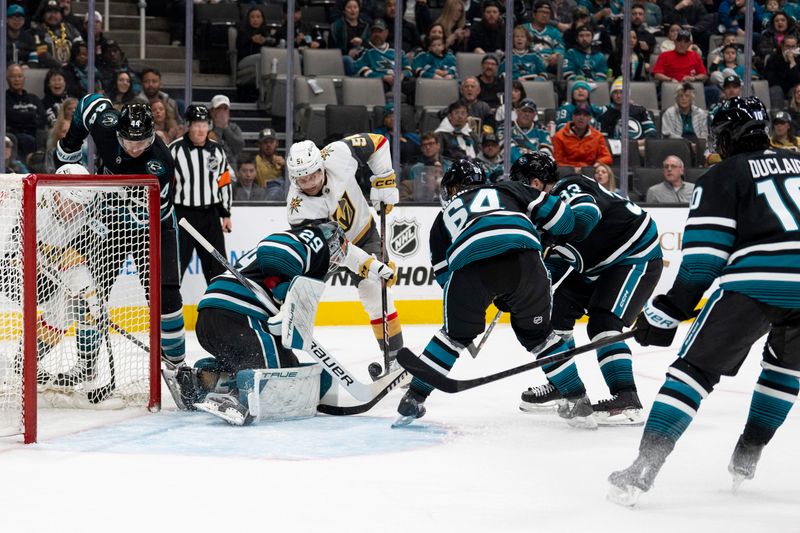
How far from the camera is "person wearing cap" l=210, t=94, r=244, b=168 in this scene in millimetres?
6551

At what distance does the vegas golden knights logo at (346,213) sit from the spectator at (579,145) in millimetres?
2768

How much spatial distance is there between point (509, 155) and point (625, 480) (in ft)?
14.4

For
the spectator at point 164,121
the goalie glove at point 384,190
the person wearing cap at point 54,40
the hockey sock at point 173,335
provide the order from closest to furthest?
the hockey sock at point 173,335 → the goalie glove at point 384,190 → the person wearing cap at point 54,40 → the spectator at point 164,121

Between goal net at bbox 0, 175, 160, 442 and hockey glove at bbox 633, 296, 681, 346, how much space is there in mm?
1843

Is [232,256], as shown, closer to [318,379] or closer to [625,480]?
[318,379]

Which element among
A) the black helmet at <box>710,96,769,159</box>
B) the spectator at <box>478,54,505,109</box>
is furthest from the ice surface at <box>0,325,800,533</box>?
the spectator at <box>478,54,505,109</box>

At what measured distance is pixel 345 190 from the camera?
14.7 feet

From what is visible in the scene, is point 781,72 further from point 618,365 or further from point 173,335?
point 173,335

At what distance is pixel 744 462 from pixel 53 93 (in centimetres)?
451

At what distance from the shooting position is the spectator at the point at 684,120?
7.40m

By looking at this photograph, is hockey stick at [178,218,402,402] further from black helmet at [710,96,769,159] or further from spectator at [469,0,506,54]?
spectator at [469,0,506,54]

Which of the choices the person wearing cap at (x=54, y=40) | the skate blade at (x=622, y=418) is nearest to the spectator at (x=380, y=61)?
the person wearing cap at (x=54, y=40)

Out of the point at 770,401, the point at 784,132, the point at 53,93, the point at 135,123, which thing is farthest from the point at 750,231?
the point at 784,132

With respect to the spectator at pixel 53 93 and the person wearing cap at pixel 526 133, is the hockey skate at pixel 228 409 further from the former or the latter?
the person wearing cap at pixel 526 133
